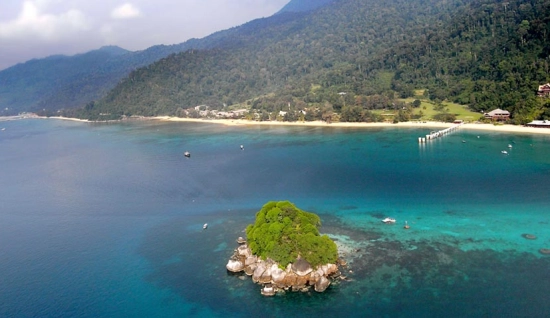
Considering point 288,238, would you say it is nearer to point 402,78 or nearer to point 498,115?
point 498,115

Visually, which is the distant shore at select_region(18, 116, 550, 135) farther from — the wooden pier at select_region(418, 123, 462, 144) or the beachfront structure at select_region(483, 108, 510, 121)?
the beachfront structure at select_region(483, 108, 510, 121)

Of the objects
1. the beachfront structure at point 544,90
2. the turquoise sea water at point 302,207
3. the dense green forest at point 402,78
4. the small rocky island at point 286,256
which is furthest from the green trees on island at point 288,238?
the beachfront structure at point 544,90

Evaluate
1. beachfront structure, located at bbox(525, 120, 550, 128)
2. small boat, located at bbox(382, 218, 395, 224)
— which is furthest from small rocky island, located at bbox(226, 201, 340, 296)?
beachfront structure, located at bbox(525, 120, 550, 128)

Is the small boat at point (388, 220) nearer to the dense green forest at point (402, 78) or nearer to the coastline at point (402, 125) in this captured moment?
the coastline at point (402, 125)

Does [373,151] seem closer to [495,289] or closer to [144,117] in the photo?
[495,289]

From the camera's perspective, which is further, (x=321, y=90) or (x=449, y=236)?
(x=321, y=90)

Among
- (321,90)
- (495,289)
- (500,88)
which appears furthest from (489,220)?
(321,90)
